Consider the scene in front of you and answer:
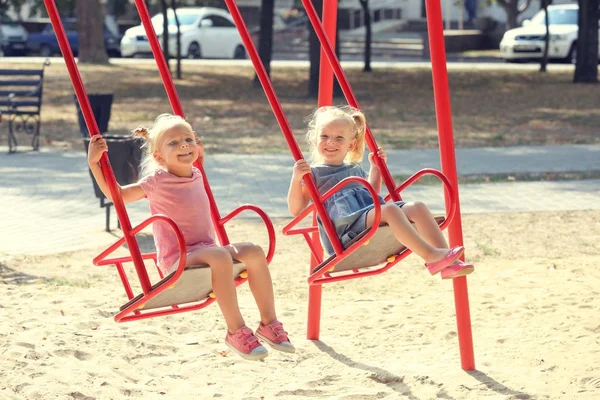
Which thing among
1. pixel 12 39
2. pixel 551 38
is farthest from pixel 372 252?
pixel 12 39

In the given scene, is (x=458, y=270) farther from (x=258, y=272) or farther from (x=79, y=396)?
(x=79, y=396)

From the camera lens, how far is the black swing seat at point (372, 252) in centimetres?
479

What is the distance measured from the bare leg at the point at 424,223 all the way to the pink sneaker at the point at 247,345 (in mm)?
953

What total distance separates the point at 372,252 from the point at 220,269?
2.55 ft

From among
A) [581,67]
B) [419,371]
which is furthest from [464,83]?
[419,371]

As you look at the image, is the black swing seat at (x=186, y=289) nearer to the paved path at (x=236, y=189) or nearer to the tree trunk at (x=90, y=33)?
the paved path at (x=236, y=189)

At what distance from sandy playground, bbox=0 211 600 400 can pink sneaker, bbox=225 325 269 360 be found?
1004 millimetres

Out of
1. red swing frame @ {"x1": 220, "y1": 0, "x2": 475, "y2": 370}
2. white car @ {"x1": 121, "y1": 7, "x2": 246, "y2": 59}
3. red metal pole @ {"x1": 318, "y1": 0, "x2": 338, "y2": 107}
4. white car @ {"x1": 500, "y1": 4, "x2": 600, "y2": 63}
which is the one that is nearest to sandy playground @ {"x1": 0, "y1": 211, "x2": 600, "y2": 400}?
red swing frame @ {"x1": 220, "y1": 0, "x2": 475, "y2": 370}

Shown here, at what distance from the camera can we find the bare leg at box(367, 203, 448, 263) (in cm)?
482

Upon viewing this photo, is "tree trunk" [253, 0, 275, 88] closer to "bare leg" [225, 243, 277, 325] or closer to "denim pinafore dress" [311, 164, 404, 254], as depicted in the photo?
"denim pinafore dress" [311, 164, 404, 254]

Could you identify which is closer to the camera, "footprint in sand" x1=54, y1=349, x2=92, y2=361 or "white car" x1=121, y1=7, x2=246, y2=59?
"footprint in sand" x1=54, y1=349, x2=92, y2=361

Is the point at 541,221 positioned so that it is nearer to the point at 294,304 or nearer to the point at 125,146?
the point at 294,304

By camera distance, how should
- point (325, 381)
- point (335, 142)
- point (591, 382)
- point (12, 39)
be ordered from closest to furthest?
1. point (335, 142)
2. point (591, 382)
3. point (325, 381)
4. point (12, 39)

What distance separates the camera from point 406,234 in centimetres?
482
